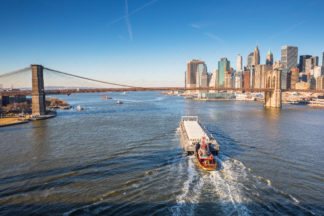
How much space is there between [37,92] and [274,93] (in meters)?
88.1

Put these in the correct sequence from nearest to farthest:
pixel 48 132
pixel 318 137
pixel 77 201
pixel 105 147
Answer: pixel 77 201
pixel 105 147
pixel 318 137
pixel 48 132

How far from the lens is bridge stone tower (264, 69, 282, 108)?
85.0 m

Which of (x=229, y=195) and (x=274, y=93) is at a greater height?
(x=274, y=93)

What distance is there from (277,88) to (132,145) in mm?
82272

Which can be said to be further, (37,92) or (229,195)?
(37,92)

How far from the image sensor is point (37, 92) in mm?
54375

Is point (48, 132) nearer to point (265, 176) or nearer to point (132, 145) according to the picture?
point (132, 145)

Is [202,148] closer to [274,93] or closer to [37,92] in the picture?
[37,92]

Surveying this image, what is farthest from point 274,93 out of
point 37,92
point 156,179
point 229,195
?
point 37,92

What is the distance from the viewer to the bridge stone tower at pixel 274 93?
8500 centimetres

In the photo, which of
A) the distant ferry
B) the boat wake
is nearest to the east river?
the boat wake

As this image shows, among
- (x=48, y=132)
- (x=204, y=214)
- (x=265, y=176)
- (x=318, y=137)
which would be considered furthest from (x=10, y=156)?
(x=318, y=137)

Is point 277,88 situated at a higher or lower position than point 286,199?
higher

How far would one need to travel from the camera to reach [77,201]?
1331 cm
